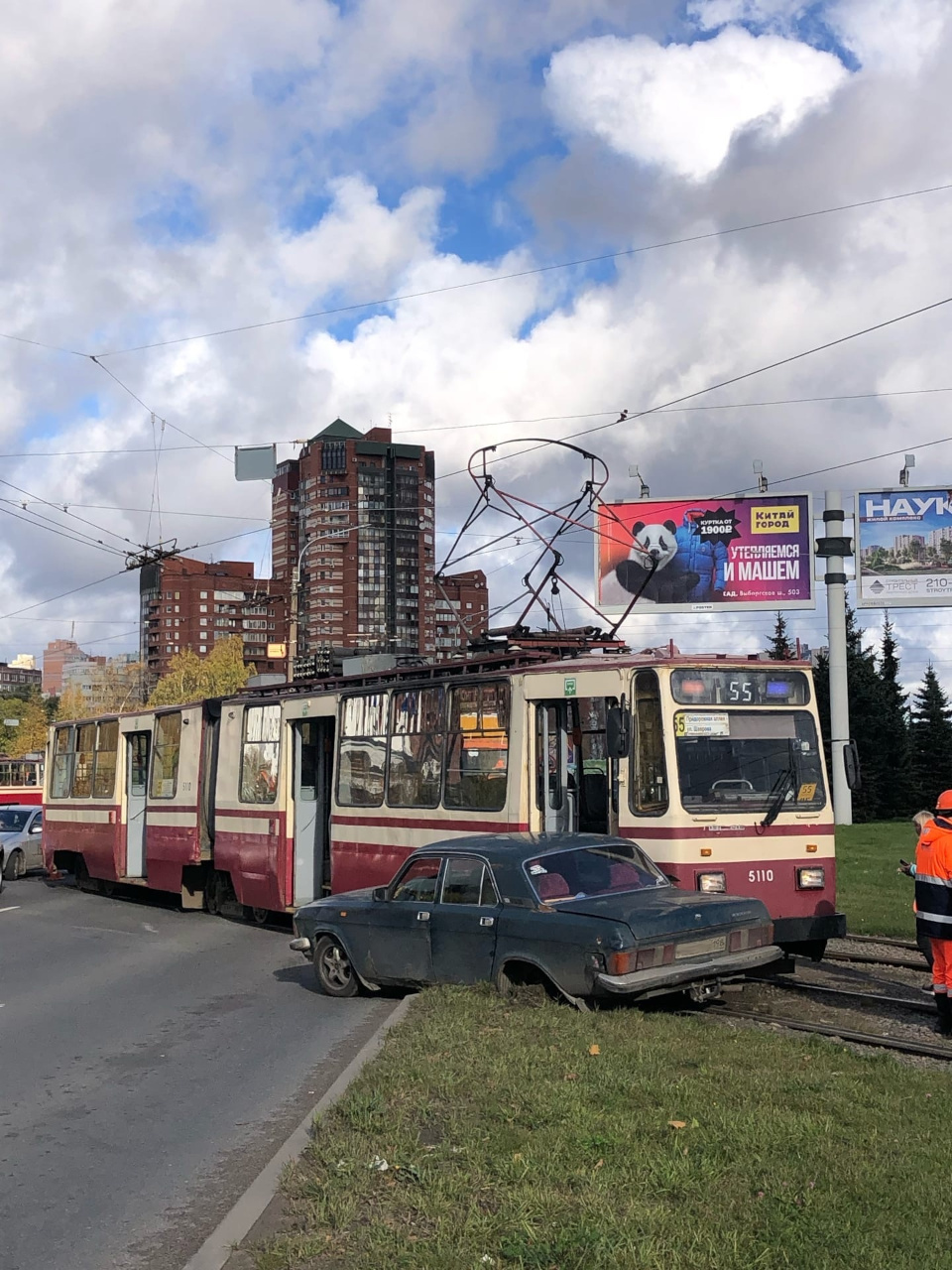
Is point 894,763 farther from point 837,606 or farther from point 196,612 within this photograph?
point 196,612

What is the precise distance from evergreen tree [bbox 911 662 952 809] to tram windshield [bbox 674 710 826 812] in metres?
44.2

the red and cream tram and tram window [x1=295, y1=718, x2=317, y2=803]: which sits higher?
the red and cream tram

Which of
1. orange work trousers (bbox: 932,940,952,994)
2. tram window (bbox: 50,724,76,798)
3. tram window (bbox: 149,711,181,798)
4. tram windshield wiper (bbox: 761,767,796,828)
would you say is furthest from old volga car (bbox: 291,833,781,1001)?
tram window (bbox: 50,724,76,798)

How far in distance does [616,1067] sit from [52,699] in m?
149

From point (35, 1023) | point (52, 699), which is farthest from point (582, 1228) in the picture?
point (52, 699)

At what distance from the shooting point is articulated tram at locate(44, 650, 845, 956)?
11.2 m

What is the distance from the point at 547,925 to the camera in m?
9.02

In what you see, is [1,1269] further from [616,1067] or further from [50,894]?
[50,894]

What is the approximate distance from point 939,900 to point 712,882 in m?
2.36

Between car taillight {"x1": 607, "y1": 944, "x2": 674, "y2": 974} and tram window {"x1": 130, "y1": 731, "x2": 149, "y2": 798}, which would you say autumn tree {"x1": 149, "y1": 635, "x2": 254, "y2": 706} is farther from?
car taillight {"x1": 607, "y1": 944, "x2": 674, "y2": 974}

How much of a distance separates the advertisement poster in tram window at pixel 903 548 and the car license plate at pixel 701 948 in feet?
92.2

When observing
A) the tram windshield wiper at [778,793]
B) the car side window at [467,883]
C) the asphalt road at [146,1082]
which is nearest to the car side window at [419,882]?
the car side window at [467,883]

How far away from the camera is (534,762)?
40.5ft

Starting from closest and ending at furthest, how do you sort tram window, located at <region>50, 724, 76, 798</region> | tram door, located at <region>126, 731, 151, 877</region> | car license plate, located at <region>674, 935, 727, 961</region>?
car license plate, located at <region>674, 935, 727, 961</region> → tram door, located at <region>126, 731, 151, 877</region> → tram window, located at <region>50, 724, 76, 798</region>
